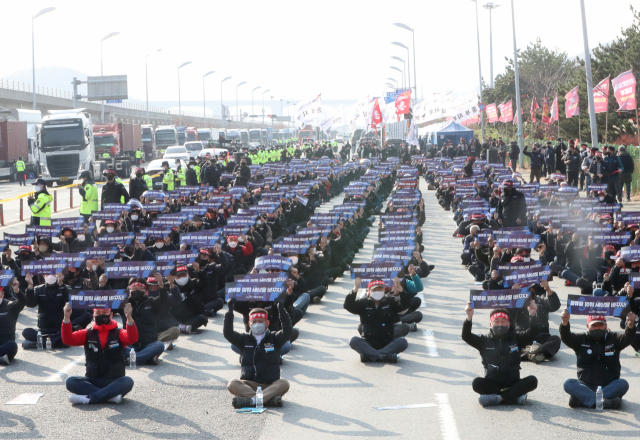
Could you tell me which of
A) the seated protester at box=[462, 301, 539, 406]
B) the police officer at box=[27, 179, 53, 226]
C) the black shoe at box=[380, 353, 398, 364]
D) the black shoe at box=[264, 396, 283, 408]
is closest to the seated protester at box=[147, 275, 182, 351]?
the black shoe at box=[380, 353, 398, 364]

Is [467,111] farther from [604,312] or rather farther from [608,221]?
[604,312]

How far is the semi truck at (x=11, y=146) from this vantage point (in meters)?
52.6

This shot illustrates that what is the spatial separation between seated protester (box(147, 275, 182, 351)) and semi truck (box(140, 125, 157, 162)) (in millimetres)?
66326

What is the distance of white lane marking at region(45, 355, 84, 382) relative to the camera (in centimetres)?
1165

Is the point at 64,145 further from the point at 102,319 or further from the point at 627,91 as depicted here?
the point at 102,319

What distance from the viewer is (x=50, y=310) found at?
1366cm

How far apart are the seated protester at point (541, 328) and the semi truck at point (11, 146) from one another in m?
45.5

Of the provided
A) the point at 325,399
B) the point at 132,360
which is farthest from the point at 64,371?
the point at 325,399

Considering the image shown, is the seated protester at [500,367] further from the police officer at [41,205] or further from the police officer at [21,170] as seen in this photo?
the police officer at [21,170]

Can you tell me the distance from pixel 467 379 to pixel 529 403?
4.21 ft

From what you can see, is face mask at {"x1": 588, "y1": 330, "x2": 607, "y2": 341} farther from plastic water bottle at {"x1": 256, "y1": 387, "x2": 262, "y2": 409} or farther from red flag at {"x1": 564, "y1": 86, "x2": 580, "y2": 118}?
red flag at {"x1": 564, "y1": 86, "x2": 580, "y2": 118}

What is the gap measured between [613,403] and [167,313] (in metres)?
6.83

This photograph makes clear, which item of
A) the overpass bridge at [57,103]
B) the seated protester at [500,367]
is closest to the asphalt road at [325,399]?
the seated protester at [500,367]

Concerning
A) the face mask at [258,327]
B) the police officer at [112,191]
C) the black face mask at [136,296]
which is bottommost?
the face mask at [258,327]
